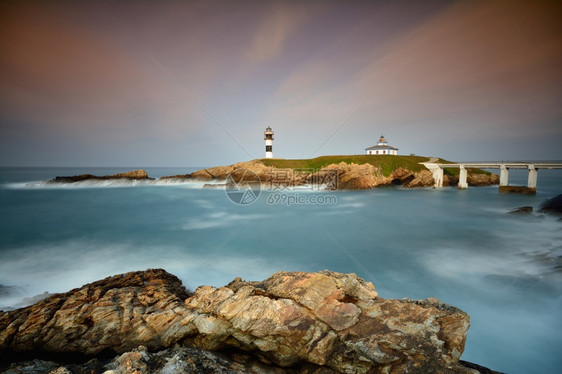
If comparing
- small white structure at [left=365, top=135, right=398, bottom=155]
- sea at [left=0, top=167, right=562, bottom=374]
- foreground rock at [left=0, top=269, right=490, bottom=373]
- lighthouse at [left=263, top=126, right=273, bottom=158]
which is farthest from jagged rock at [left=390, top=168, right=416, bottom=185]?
foreground rock at [left=0, top=269, right=490, bottom=373]

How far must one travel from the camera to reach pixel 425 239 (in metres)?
13.2

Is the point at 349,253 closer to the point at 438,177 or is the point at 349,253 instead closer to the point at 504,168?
the point at 504,168

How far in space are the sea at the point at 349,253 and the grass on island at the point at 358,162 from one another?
20.6 metres

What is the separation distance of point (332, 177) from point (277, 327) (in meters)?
36.4

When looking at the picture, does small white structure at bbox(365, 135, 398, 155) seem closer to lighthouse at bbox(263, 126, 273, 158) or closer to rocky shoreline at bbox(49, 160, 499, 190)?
rocky shoreline at bbox(49, 160, 499, 190)

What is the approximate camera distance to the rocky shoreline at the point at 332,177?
37.3 metres

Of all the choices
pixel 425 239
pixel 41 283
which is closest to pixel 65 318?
pixel 41 283

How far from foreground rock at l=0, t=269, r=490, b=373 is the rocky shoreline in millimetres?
33351

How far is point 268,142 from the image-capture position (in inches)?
1917

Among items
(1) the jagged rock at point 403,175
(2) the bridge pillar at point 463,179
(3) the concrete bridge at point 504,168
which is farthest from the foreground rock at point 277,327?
(2) the bridge pillar at point 463,179

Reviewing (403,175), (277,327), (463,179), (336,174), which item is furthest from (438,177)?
(277,327)

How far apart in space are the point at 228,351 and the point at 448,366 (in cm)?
328

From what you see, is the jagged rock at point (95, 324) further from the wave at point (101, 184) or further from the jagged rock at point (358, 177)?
the wave at point (101, 184)

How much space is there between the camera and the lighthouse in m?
47.7
